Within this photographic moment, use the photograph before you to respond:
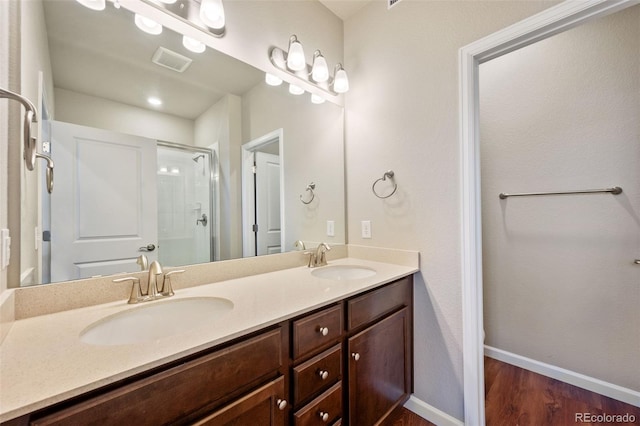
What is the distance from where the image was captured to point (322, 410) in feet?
3.26

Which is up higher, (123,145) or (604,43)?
(604,43)

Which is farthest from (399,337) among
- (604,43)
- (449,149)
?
(604,43)

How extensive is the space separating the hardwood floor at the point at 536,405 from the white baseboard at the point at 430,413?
0.02m

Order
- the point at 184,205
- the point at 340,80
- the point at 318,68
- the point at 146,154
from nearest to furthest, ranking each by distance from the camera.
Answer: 1. the point at 146,154
2. the point at 184,205
3. the point at 318,68
4. the point at 340,80

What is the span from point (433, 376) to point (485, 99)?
2067 mm

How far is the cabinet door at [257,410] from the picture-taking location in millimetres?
707

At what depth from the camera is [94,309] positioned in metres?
0.92

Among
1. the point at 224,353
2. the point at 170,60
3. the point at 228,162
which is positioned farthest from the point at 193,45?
the point at 224,353

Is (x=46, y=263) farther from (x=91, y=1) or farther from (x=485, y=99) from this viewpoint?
(x=485, y=99)

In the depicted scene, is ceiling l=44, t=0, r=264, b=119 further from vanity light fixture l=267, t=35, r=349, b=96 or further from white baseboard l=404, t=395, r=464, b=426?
white baseboard l=404, t=395, r=464, b=426

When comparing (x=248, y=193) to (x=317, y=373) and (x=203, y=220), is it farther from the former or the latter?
(x=317, y=373)

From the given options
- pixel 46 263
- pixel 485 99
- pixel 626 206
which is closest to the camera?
pixel 46 263

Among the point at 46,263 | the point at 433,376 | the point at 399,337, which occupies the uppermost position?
the point at 46,263

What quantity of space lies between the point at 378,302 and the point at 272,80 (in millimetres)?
1357
